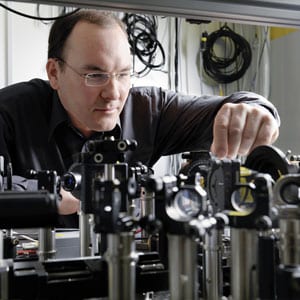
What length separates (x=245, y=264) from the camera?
553 mm

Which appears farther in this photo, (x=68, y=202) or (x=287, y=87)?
(x=287, y=87)

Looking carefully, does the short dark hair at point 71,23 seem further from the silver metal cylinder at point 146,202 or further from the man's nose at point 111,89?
the silver metal cylinder at point 146,202

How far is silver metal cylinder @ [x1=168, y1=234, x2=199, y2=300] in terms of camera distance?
20.6 inches

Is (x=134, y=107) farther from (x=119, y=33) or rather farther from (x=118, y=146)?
(x=118, y=146)

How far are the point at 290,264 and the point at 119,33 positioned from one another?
132 centimetres

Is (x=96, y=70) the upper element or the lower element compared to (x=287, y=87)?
lower

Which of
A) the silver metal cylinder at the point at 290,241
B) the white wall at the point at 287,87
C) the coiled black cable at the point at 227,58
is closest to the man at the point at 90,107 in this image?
the silver metal cylinder at the point at 290,241

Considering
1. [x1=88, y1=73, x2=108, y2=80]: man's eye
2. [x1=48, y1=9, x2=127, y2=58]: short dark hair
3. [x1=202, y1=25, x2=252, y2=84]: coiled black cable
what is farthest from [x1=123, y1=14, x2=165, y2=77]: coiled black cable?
[x1=88, y1=73, x2=108, y2=80]: man's eye

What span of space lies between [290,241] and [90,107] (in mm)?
1218

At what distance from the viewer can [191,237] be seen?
52cm

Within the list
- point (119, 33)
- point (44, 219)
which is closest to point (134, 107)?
point (119, 33)

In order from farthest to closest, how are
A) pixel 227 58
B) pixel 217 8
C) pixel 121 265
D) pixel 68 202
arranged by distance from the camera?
pixel 227 58, pixel 68 202, pixel 217 8, pixel 121 265

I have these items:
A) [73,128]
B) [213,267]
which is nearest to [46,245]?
[213,267]

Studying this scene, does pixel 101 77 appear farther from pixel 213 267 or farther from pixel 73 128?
pixel 213 267
